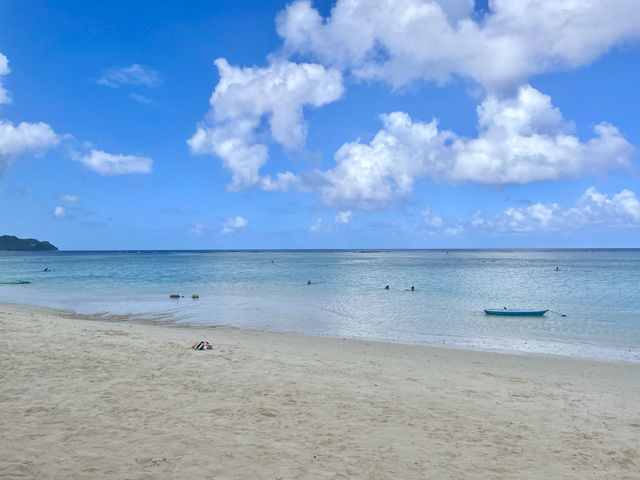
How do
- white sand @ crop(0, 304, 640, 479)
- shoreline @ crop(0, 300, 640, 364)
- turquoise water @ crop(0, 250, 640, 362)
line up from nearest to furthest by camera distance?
white sand @ crop(0, 304, 640, 479)
shoreline @ crop(0, 300, 640, 364)
turquoise water @ crop(0, 250, 640, 362)

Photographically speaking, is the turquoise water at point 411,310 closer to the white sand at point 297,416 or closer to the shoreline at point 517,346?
the shoreline at point 517,346

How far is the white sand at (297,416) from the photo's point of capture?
6.07 meters

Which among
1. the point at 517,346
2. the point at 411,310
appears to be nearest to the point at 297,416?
the point at 517,346

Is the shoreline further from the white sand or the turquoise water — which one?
the white sand

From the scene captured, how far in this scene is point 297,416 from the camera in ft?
26.0

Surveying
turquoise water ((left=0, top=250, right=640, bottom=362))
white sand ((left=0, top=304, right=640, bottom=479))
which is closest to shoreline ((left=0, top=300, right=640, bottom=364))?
turquoise water ((left=0, top=250, right=640, bottom=362))

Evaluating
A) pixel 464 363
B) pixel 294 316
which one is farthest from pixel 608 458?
pixel 294 316

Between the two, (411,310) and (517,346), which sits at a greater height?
(411,310)

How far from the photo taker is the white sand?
6.07 meters

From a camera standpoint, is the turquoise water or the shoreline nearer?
the shoreline

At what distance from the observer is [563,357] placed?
1569 cm

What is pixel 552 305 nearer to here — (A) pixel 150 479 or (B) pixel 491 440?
(B) pixel 491 440

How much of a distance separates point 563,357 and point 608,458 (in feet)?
33.4

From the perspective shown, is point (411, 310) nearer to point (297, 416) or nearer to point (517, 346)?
point (517, 346)
